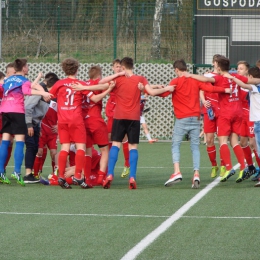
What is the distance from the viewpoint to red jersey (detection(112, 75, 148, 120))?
38.3 ft

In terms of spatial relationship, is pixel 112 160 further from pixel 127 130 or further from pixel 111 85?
pixel 111 85

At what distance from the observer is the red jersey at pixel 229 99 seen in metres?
12.1

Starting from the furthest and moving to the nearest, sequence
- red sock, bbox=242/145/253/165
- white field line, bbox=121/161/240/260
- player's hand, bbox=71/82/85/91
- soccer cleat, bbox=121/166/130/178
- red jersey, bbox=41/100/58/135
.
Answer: soccer cleat, bbox=121/166/130/178, red jersey, bbox=41/100/58/135, red sock, bbox=242/145/253/165, player's hand, bbox=71/82/85/91, white field line, bbox=121/161/240/260

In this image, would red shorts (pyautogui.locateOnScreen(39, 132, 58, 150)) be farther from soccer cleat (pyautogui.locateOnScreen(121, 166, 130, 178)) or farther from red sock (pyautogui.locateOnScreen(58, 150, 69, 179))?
red sock (pyautogui.locateOnScreen(58, 150, 69, 179))

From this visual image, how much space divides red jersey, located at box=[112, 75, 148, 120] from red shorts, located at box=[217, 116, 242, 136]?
141cm

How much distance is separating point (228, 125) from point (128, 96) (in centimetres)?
167

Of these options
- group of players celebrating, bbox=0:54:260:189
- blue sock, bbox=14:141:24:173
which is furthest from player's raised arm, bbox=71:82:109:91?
blue sock, bbox=14:141:24:173

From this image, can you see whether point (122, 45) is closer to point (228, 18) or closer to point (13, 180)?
point (228, 18)

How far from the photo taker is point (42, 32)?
26344mm

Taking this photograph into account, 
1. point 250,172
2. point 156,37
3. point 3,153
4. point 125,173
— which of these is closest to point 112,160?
point 3,153

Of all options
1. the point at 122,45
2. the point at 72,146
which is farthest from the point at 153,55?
the point at 72,146

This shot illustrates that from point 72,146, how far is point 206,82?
258 cm

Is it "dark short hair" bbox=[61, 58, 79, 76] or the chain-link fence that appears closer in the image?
"dark short hair" bbox=[61, 58, 79, 76]

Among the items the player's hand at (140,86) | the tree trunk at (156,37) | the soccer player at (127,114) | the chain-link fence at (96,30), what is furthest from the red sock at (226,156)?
the tree trunk at (156,37)
